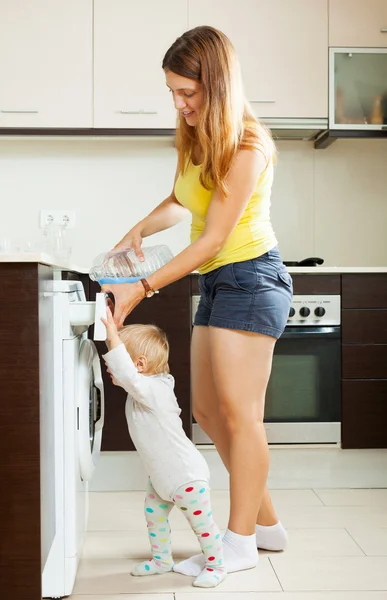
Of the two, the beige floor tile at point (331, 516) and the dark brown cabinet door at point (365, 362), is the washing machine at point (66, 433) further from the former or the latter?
the dark brown cabinet door at point (365, 362)

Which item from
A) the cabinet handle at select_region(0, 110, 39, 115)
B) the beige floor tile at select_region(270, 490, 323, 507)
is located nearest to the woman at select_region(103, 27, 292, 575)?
the beige floor tile at select_region(270, 490, 323, 507)

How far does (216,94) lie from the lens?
1756 millimetres

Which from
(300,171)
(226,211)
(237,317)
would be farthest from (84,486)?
(300,171)

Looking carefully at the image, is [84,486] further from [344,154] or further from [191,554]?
[344,154]

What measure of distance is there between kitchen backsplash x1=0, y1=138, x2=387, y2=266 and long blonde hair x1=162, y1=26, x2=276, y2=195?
161 cm

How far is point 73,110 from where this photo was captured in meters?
3.09

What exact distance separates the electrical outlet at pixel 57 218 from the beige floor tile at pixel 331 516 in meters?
1.62

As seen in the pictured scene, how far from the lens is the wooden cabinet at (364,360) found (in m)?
2.88

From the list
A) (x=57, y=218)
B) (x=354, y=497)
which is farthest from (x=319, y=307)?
(x=57, y=218)

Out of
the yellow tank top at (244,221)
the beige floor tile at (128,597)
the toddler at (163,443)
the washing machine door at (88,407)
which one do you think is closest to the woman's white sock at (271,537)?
the toddler at (163,443)

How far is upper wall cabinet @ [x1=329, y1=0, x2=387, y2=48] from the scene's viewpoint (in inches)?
123

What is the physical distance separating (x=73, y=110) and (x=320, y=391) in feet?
5.05

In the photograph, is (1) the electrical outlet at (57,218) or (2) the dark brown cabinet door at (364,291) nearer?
(2) the dark brown cabinet door at (364,291)

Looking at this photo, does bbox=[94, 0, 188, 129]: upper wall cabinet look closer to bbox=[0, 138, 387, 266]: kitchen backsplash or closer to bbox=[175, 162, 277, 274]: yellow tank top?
bbox=[0, 138, 387, 266]: kitchen backsplash
